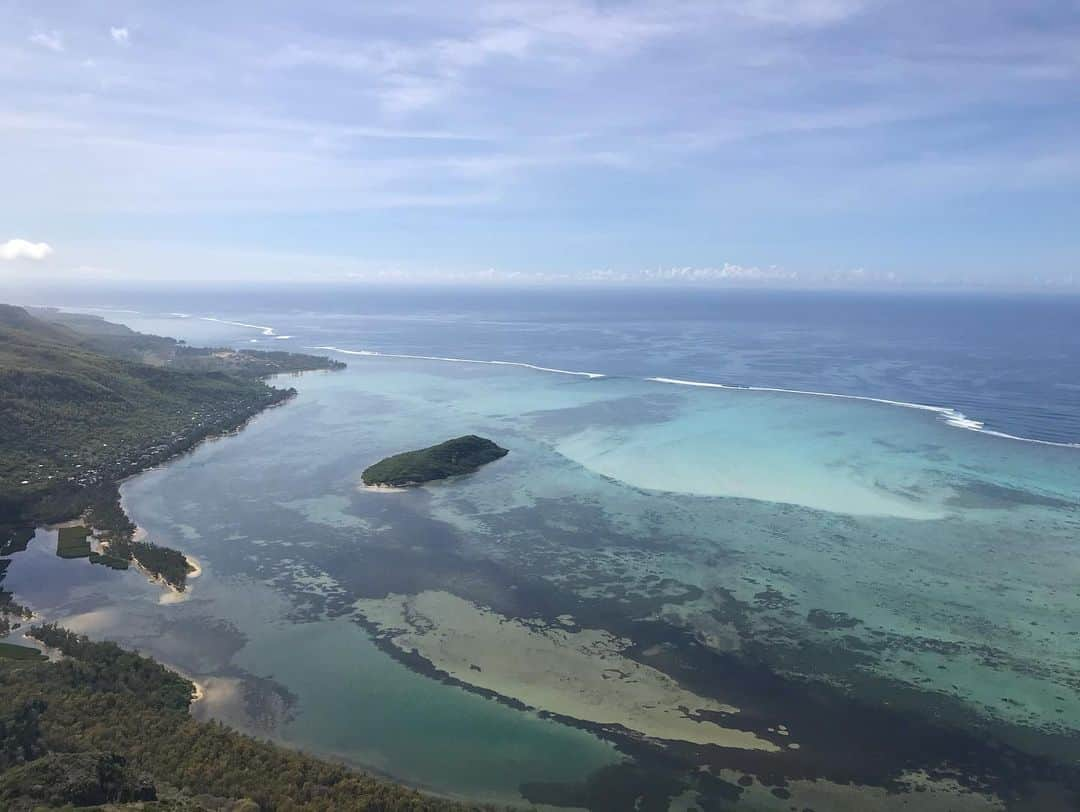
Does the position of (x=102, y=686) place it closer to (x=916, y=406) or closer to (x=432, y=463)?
(x=432, y=463)

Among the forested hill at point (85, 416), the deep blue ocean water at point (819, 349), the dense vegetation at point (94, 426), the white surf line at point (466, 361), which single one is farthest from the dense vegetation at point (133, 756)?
the white surf line at point (466, 361)

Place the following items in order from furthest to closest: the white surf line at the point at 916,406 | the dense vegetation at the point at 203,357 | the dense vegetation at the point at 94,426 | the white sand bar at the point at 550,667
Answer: the dense vegetation at the point at 203,357
the white surf line at the point at 916,406
the dense vegetation at the point at 94,426
the white sand bar at the point at 550,667

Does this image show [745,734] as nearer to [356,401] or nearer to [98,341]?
[356,401]

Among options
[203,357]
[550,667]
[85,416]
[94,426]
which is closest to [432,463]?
[550,667]

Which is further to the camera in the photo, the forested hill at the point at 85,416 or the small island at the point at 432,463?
the small island at the point at 432,463

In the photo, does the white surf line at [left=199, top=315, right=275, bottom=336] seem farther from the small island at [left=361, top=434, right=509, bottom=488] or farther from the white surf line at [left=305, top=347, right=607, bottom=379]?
the small island at [left=361, top=434, right=509, bottom=488]

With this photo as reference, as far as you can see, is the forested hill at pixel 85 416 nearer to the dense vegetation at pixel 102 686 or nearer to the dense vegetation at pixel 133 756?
the dense vegetation at pixel 102 686
